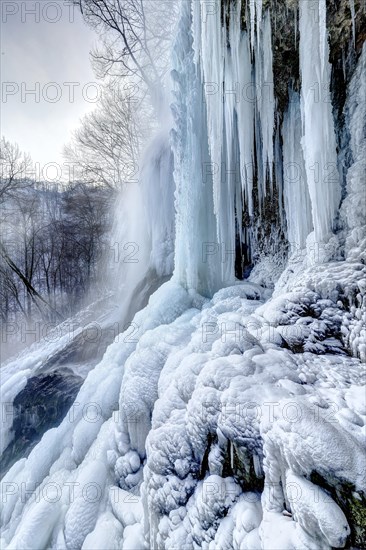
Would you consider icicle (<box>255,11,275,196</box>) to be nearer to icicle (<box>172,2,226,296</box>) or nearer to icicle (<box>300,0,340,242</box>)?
icicle (<box>300,0,340,242</box>)

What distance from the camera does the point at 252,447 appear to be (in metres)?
1.58

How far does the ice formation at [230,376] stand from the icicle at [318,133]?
0.01 metres

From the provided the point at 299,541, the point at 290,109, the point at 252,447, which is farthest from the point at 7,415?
the point at 290,109

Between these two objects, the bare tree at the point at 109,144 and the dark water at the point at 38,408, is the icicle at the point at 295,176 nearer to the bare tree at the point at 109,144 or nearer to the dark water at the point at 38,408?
the dark water at the point at 38,408

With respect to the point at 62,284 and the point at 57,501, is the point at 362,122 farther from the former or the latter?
the point at 62,284

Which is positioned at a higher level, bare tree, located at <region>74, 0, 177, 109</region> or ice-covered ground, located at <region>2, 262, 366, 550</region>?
bare tree, located at <region>74, 0, 177, 109</region>

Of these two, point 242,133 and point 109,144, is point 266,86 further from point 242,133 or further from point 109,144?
point 109,144

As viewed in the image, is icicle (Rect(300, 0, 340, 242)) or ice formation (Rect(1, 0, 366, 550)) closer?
ice formation (Rect(1, 0, 366, 550))

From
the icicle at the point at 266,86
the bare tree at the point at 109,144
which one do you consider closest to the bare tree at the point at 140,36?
the bare tree at the point at 109,144

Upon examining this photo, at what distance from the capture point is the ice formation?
55.4 inches

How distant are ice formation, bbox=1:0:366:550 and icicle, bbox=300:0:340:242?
0.01 meters

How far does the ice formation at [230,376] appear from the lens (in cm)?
141

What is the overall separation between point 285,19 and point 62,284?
12228 mm

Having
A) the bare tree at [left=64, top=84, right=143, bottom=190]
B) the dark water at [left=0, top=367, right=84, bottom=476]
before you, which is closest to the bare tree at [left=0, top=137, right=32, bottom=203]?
the bare tree at [left=64, top=84, right=143, bottom=190]
